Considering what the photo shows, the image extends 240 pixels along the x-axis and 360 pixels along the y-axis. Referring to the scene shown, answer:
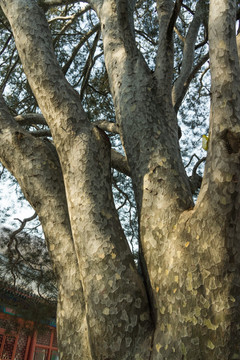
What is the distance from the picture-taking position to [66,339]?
1.01 m

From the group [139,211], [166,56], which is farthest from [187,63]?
[139,211]

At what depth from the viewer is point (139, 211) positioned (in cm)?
118

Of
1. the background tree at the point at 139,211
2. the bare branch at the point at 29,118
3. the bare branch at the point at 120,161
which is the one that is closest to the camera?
the background tree at the point at 139,211

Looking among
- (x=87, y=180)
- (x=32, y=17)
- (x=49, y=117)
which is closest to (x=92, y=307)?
(x=87, y=180)

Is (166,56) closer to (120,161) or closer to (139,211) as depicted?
(120,161)

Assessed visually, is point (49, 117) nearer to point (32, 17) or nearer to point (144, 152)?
point (144, 152)

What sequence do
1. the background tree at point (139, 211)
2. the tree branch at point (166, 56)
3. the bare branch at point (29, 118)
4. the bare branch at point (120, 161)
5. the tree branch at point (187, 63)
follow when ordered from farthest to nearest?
the bare branch at point (29, 118), the tree branch at point (187, 63), the bare branch at point (120, 161), the tree branch at point (166, 56), the background tree at point (139, 211)

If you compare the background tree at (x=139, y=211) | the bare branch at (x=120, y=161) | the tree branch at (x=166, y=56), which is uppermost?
the tree branch at (x=166, y=56)

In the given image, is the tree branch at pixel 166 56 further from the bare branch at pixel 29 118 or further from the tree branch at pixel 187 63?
the bare branch at pixel 29 118

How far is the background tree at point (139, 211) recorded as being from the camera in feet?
2.83

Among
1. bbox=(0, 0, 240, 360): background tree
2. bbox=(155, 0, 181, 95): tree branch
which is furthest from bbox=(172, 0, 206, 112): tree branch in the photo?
bbox=(0, 0, 240, 360): background tree

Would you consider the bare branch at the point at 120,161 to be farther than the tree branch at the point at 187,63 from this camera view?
No

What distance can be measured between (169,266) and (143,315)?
0.50ft

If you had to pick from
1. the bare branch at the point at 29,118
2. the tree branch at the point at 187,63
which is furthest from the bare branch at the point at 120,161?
the bare branch at the point at 29,118
